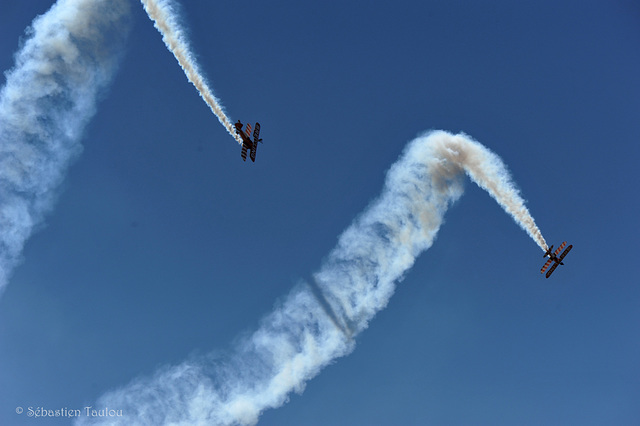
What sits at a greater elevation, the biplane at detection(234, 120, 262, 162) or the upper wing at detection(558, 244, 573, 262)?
the biplane at detection(234, 120, 262, 162)

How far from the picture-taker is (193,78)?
201 feet

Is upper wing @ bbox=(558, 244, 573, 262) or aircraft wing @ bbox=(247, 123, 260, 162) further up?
aircraft wing @ bbox=(247, 123, 260, 162)

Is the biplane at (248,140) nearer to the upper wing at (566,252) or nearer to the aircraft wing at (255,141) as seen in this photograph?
the aircraft wing at (255,141)

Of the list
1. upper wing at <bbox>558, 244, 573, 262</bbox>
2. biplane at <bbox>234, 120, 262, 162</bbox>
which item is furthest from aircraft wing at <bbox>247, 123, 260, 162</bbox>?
upper wing at <bbox>558, 244, 573, 262</bbox>

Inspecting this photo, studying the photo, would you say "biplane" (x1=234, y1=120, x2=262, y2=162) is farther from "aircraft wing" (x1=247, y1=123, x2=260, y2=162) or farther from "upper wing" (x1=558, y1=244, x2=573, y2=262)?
"upper wing" (x1=558, y1=244, x2=573, y2=262)

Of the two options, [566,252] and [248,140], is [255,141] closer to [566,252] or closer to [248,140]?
[248,140]

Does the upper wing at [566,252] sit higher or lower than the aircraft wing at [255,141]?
lower

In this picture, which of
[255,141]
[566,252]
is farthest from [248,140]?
[566,252]

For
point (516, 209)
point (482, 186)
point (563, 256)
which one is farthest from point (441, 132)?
point (563, 256)

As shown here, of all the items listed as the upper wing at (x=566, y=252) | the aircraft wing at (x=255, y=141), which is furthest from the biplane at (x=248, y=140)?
the upper wing at (x=566, y=252)

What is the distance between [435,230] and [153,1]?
135ft

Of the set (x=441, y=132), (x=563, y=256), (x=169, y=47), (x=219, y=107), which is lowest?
(x=563, y=256)

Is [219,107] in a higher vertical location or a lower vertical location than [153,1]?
lower

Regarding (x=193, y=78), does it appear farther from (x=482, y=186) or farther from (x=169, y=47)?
(x=482, y=186)
